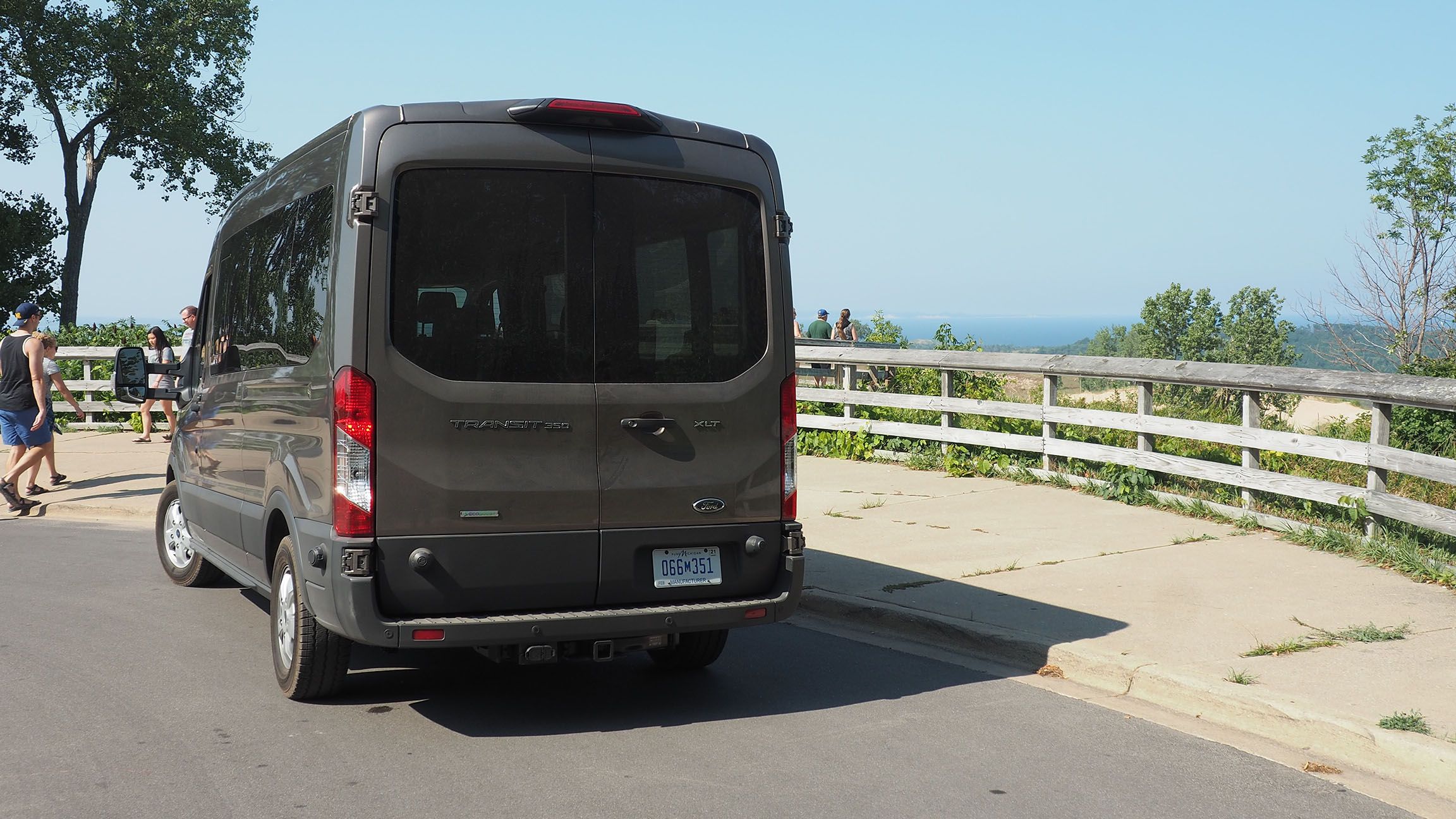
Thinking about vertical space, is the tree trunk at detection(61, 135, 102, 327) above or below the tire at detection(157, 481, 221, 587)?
above

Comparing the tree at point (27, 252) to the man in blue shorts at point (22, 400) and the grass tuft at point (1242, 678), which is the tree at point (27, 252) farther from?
the grass tuft at point (1242, 678)

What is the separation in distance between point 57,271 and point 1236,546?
4349 centimetres

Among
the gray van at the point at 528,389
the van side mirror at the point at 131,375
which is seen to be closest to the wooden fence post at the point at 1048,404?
the gray van at the point at 528,389

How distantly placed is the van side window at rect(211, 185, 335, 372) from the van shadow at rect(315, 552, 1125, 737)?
169 centimetres

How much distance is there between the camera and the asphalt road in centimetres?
457

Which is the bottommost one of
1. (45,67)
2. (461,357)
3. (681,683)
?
(681,683)

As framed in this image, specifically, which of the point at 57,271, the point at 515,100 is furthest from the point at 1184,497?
the point at 57,271

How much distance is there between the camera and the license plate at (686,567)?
556cm

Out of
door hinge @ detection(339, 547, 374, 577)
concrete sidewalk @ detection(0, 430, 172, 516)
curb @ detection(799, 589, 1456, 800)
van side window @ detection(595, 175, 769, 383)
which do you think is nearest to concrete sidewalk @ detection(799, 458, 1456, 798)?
curb @ detection(799, 589, 1456, 800)

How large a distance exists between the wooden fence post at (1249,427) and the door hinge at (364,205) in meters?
7.12

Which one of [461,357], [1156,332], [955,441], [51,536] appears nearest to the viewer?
[461,357]

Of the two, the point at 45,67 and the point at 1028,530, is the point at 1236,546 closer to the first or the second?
the point at 1028,530

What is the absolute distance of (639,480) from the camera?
216 inches

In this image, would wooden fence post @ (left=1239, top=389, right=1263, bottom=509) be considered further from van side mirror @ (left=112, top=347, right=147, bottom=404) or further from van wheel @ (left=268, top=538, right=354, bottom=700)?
van side mirror @ (left=112, top=347, right=147, bottom=404)
